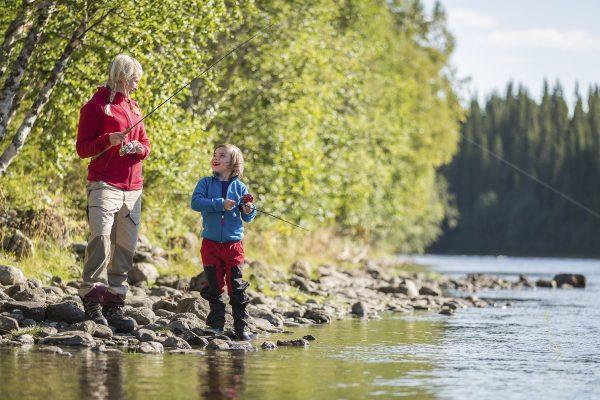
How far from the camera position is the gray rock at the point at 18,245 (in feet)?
47.8

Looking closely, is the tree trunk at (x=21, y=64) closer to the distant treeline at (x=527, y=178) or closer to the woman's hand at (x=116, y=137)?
the woman's hand at (x=116, y=137)

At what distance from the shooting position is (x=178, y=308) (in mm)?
11727

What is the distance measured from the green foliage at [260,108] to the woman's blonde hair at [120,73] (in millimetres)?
2623

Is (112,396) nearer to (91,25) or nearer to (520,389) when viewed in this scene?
(520,389)

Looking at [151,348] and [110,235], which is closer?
[151,348]

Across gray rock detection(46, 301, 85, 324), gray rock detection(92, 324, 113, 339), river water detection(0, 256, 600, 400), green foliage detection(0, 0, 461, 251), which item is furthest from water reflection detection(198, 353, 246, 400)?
green foliage detection(0, 0, 461, 251)

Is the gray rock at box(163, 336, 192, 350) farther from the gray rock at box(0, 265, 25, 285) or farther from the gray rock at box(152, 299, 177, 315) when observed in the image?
the gray rock at box(0, 265, 25, 285)

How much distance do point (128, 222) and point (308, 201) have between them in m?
14.8

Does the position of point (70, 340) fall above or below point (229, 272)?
below

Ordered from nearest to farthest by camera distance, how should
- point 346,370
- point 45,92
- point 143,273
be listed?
1. point 346,370
2. point 45,92
3. point 143,273

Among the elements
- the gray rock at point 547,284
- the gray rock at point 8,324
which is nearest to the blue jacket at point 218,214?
the gray rock at point 8,324

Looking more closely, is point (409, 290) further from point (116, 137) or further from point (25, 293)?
point (116, 137)

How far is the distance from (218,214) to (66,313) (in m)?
1.63

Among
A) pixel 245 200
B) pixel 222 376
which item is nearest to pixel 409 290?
pixel 245 200
